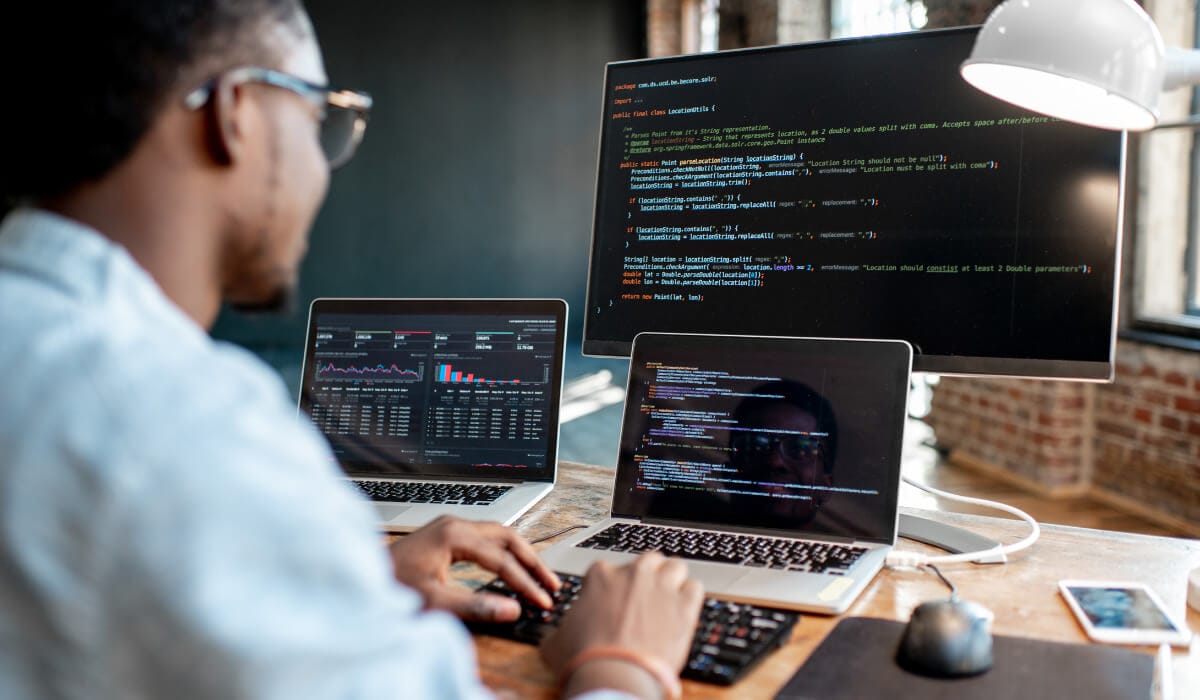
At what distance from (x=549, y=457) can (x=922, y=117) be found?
0.68 meters

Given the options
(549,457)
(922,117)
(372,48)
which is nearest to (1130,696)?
(922,117)

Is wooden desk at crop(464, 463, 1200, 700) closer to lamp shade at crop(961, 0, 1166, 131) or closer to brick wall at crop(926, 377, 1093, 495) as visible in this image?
lamp shade at crop(961, 0, 1166, 131)

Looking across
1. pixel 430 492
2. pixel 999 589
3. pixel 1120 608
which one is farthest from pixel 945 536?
pixel 430 492

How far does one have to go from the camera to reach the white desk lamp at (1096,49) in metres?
0.91

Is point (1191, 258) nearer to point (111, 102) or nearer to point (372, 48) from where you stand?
point (111, 102)

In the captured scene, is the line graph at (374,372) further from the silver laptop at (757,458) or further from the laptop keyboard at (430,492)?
the silver laptop at (757,458)

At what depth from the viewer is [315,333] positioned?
154 cm

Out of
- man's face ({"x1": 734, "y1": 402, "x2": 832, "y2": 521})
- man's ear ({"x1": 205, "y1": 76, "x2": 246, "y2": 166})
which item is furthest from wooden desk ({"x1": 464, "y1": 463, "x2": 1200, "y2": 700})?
man's ear ({"x1": 205, "y1": 76, "x2": 246, "y2": 166})

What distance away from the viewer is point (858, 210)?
48.9 inches

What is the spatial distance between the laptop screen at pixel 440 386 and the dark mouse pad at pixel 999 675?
2.17 ft

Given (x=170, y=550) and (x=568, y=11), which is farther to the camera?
(x=568, y=11)

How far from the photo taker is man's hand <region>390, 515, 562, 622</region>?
92 cm

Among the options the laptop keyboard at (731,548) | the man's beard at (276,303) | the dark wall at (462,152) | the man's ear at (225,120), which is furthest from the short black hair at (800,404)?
the dark wall at (462,152)

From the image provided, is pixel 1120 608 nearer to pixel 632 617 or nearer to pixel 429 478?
pixel 632 617
